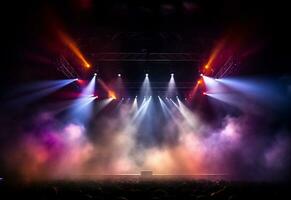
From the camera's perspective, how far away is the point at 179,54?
17719 mm

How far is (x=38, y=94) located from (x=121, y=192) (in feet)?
46.5

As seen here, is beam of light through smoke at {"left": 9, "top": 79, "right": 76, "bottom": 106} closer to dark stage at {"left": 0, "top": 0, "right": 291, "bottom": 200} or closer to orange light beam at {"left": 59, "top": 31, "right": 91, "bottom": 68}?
dark stage at {"left": 0, "top": 0, "right": 291, "bottom": 200}

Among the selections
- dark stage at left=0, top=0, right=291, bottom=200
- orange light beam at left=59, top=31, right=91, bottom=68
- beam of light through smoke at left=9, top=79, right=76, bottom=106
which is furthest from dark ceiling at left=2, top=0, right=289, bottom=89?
beam of light through smoke at left=9, top=79, right=76, bottom=106

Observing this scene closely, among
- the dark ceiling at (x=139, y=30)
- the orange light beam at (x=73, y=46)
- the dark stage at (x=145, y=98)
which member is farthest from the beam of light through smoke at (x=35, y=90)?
the orange light beam at (x=73, y=46)

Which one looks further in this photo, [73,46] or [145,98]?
[145,98]

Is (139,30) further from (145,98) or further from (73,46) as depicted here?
(145,98)

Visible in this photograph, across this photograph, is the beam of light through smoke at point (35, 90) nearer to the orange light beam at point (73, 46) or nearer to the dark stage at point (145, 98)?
the dark stage at point (145, 98)

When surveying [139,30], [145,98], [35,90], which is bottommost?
[35,90]

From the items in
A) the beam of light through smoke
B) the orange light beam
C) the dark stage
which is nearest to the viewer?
the dark stage

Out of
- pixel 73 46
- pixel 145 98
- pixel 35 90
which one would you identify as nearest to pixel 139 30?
pixel 73 46

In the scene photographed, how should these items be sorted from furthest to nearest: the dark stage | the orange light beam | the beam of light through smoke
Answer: the beam of light through smoke → the orange light beam → the dark stage

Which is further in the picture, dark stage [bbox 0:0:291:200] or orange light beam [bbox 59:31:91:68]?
orange light beam [bbox 59:31:91:68]

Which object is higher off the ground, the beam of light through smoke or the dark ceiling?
the dark ceiling

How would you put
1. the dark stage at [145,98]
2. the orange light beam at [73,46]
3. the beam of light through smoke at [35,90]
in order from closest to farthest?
1. the dark stage at [145,98]
2. the orange light beam at [73,46]
3. the beam of light through smoke at [35,90]
